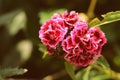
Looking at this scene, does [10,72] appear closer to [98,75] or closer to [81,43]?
[81,43]

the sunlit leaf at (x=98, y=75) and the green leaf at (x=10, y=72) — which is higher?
the sunlit leaf at (x=98, y=75)

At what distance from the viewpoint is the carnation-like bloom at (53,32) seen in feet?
4.28

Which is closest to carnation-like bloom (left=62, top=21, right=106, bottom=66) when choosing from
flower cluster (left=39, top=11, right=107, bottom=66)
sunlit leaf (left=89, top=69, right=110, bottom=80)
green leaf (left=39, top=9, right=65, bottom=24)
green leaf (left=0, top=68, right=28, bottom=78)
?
flower cluster (left=39, top=11, right=107, bottom=66)

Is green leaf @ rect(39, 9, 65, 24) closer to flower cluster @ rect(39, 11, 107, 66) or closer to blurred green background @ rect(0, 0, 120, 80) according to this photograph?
blurred green background @ rect(0, 0, 120, 80)

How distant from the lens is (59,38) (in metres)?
1.30

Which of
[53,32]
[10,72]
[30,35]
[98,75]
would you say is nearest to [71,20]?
[53,32]

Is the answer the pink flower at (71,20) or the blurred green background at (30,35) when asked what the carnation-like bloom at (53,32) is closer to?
the pink flower at (71,20)

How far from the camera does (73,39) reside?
1292 millimetres

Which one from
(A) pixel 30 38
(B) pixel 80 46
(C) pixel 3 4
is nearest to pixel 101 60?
(B) pixel 80 46

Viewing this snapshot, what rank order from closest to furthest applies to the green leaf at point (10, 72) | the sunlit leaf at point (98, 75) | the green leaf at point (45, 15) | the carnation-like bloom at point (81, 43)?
the carnation-like bloom at point (81, 43) < the green leaf at point (10, 72) < the sunlit leaf at point (98, 75) < the green leaf at point (45, 15)

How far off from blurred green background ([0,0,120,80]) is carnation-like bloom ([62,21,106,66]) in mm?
708

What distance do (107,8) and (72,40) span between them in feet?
2.95

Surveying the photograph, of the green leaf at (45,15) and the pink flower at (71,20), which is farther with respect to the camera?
the green leaf at (45,15)

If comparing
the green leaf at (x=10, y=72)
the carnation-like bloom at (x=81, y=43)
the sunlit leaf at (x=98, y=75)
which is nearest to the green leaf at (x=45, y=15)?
the sunlit leaf at (x=98, y=75)
